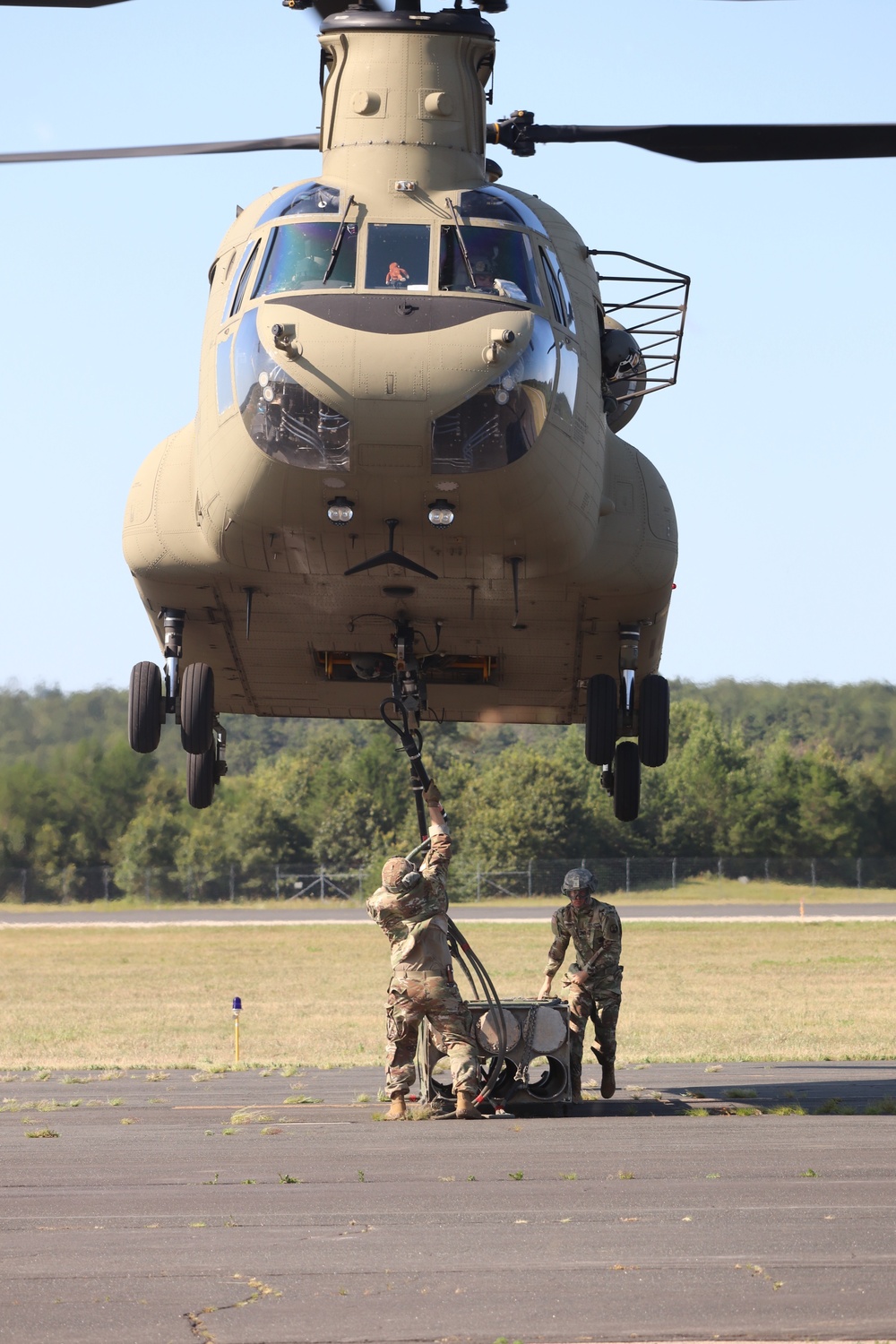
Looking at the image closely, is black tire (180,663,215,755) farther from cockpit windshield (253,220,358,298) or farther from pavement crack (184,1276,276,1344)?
pavement crack (184,1276,276,1344)

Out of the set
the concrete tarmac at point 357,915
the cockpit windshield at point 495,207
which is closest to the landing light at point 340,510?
the cockpit windshield at point 495,207

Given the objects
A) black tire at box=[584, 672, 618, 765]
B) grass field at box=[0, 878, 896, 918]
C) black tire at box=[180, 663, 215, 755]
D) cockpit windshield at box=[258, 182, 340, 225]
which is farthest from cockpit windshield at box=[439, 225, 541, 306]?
grass field at box=[0, 878, 896, 918]

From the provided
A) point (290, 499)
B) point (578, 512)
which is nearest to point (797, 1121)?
point (578, 512)

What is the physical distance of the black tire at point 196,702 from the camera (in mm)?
13898

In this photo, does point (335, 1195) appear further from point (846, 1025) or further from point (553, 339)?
point (846, 1025)

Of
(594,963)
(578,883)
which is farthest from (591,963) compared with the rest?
(578,883)

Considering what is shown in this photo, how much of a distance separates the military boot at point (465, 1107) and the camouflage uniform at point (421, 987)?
0.05 metres

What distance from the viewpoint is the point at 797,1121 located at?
12.0 meters

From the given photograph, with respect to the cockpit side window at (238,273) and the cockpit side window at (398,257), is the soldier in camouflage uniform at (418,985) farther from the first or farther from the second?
the cockpit side window at (238,273)

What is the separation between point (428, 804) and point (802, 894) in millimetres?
52952

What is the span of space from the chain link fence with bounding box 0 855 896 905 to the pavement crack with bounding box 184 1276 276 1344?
187 feet

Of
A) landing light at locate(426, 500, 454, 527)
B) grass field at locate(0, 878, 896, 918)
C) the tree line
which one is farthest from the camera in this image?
the tree line

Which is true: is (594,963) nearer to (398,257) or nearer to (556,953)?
(556,953)

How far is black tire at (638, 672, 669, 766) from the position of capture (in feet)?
46.8
